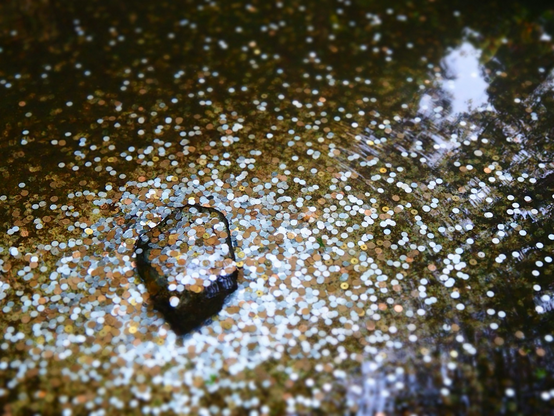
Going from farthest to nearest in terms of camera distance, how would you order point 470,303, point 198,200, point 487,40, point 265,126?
point 487,40, point 265,126, point 198,200, point 470,303

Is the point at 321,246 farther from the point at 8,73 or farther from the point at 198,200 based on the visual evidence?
the point at 8,73

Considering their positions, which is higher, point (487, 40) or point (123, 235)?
point (487, 40)

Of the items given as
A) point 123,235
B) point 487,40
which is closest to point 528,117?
point 487,40

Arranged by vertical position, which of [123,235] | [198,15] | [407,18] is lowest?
[123,235]
